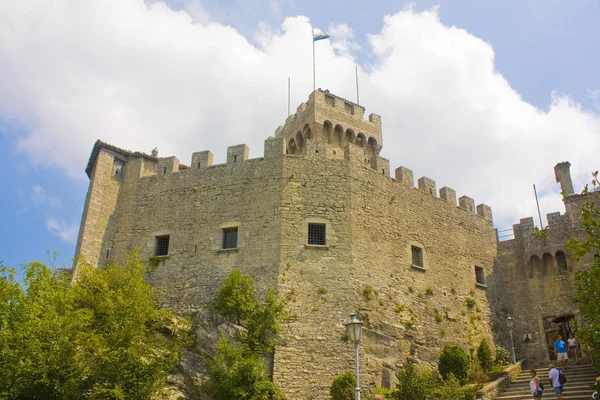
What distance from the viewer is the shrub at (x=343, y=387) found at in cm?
1822

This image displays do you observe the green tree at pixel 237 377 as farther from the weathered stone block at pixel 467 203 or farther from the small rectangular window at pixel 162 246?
the weathered stone block at pixel 467 203

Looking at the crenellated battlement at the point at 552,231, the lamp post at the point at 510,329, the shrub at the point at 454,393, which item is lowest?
the shrub at the point at 454,393

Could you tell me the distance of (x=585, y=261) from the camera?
2662 cm

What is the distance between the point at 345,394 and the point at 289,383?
7.27 ft

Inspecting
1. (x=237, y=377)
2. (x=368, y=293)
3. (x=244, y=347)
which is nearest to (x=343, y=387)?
(x=237, y=377)

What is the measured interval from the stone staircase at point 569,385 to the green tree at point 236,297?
30.4ft

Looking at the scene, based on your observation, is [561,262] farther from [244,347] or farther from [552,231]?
[244,347]

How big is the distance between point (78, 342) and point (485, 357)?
15.8 metres

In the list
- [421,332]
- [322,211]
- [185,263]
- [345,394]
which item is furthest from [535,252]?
[185,263]

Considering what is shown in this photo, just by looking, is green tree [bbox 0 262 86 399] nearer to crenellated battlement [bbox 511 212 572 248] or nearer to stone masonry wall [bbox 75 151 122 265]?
stone masonry wall [bbox 75 151 122 265]

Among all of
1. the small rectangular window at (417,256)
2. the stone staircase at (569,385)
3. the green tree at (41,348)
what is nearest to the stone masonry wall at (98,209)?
the green tree at (41,348)

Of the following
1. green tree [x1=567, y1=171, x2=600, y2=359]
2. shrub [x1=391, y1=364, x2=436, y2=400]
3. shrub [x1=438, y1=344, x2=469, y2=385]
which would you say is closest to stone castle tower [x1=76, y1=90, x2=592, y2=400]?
shrub [x1=438, y1=344, x2=469, y2=385]

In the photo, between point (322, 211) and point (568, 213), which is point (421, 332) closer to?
point (322, 211)

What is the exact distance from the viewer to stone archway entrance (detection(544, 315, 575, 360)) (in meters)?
26.8
